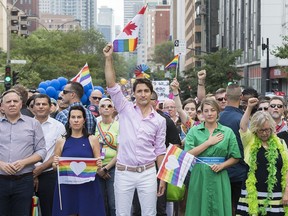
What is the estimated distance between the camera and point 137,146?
26.0ft

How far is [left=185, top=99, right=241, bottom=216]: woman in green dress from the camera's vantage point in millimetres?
8258

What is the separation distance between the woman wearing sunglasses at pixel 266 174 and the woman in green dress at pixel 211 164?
0.75 feet

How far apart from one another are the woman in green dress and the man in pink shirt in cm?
49

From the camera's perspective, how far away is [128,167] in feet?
26.0

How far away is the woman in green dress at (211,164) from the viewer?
826 cm

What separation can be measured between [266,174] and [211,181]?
649 millimetres

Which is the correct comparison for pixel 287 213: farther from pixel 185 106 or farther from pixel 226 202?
pixel 185 106

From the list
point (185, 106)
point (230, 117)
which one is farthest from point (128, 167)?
point (185, 106)

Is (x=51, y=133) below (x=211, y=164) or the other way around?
the other way around

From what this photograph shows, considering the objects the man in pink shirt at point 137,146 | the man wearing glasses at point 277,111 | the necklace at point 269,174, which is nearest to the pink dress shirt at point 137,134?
the man in pink shirt at point 137,146

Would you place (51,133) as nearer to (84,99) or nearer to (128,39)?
(128,39)

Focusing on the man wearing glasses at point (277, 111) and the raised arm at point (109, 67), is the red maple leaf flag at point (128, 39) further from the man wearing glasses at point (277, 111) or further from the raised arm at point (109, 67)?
the man wearing glasses at point (277, 111)

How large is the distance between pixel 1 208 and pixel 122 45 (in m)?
2.63

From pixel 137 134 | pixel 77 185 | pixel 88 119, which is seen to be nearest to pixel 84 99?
pixel 88 119
